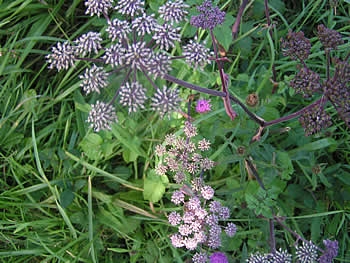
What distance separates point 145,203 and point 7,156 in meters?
1.37

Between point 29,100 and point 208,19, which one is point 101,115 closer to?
point 208,19

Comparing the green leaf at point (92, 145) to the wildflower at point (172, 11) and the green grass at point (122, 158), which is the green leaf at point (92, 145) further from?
the wildflower at point (172, 11)

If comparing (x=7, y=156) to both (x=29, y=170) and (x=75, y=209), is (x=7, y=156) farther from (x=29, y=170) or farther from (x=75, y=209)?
(x=75, y=209)

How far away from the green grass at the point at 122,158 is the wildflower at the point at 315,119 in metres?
0.77

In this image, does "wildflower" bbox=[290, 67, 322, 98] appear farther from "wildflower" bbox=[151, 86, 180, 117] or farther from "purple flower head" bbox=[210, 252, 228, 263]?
"purple flower head" bbox=[210, 252, 228, 263]

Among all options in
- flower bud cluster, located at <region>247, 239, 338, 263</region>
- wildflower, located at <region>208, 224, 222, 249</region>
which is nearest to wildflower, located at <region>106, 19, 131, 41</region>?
wildflower, located at <region>208, 224, 222, 249</region>

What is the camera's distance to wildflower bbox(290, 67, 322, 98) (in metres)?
2.08

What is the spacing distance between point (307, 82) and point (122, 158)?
2.01 meters

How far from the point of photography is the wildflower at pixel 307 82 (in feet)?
6.84

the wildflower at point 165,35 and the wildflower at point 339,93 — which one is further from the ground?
the wildflower at point 165,35

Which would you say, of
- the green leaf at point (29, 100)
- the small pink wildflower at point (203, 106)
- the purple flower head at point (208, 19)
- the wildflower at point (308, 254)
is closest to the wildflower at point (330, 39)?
the purple flower head at point (208, 19)

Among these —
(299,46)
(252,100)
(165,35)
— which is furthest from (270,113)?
(165,35)

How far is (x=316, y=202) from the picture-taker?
3242mm

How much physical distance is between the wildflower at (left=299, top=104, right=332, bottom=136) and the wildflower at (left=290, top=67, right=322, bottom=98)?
0.33 ft
